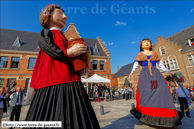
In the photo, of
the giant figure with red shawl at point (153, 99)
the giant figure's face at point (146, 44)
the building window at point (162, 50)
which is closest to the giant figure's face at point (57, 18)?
the giant figure with red shawl at point (153, 99)

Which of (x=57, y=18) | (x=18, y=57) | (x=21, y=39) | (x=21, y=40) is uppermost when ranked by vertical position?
(x=21, y=39)

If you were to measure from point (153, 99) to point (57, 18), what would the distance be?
3169 millimetres

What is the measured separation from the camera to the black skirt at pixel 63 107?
1001 mm

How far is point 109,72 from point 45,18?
1913 cm

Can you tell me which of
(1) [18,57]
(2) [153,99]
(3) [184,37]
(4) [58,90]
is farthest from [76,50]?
(3) [184,37]

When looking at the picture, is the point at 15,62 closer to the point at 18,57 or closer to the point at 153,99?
the point at 18,57

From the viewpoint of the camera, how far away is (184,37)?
20859 millimetres

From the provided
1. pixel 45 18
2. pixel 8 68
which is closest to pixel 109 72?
pixel 8 68

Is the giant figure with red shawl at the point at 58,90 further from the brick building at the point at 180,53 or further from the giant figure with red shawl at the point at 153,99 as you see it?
Result: the brick building at the point at 180,53

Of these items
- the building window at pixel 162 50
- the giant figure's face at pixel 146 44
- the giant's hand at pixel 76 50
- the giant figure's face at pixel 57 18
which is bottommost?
the giant's hand at pixel 76 50

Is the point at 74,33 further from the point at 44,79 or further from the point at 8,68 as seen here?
the point at 44,79

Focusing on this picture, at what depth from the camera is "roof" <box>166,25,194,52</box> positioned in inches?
742

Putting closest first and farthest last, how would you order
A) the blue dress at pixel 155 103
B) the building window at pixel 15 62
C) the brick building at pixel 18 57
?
the blue dress at pixel 155 103 < the brick building at pixel 18 57 < the building window at pixel 15 62

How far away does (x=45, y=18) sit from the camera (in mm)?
1476
